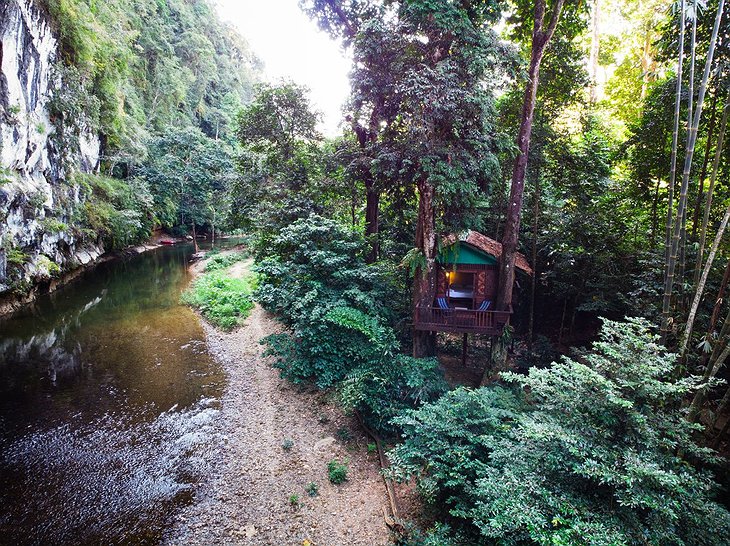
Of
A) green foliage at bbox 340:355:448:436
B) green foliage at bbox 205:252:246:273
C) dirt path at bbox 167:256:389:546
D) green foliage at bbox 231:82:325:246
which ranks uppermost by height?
green foliage at bbox 231:82:325:246

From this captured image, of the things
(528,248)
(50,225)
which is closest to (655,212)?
(528,248)

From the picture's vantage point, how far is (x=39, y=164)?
18.8 metres

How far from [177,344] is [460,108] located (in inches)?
551

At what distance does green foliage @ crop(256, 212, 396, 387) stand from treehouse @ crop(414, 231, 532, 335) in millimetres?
1639

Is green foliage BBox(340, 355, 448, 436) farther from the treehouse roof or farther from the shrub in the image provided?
the treehouse roof

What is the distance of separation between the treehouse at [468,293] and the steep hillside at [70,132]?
16299 millimetres

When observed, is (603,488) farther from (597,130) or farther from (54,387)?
(54,387)

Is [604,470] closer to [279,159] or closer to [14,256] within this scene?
[279,159]

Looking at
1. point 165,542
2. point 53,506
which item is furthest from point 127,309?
point 165,542

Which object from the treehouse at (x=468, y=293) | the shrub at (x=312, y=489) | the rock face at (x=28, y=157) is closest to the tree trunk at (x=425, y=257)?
the treehouse at (x=468, y=293)

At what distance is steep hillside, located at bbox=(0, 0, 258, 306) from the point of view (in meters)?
16.1

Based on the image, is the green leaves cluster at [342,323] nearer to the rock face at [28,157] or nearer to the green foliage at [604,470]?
the green foliage at [604,470]

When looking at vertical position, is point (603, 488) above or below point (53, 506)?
above

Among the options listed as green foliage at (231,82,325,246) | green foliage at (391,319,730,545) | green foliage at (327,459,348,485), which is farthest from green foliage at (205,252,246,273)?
green foliage at (391,319,730,545)
